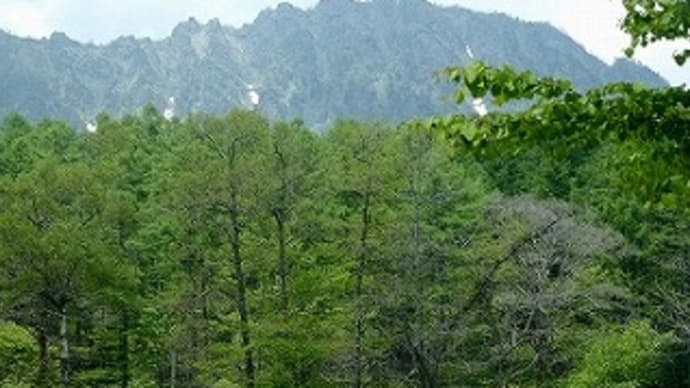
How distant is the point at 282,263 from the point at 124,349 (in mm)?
10083

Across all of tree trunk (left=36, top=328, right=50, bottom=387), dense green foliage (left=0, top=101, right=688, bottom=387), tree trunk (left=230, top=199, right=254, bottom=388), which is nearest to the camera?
dense green foliage (left=0, top=101, right=688, bottom=387)

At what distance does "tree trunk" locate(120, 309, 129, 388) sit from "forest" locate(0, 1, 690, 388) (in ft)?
0.27

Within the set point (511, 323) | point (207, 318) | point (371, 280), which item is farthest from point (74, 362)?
point (511, 323)

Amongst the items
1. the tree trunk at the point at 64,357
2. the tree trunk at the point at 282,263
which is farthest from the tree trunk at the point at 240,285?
the tree trunk at the point at 64,357

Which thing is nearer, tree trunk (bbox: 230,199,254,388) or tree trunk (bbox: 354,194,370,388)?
tree trunk (bbox: 354,194,370,388)

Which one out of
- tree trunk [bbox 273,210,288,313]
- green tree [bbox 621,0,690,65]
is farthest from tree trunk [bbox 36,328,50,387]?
green tree [bbox 621,0,690,65]

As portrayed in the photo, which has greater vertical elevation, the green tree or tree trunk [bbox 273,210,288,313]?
the green tree

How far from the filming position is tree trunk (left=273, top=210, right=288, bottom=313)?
1117 inches

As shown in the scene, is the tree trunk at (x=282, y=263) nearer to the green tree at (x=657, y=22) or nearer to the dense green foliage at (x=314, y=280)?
the dense green foliage at (x=314, y=280)

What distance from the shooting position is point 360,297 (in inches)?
1080

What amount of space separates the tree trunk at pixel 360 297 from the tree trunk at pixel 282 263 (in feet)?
6.74

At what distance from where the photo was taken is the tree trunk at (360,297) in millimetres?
27062

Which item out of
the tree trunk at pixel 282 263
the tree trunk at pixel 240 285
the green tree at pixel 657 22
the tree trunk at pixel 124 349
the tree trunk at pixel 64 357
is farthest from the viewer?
the tree trunk at pixel 124 349

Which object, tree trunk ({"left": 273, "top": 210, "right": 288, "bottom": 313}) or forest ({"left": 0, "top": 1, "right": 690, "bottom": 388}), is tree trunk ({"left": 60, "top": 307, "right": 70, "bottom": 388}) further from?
tree trunk ({"left": 273, "top": 210, "right": 288, "bottom": 313})
